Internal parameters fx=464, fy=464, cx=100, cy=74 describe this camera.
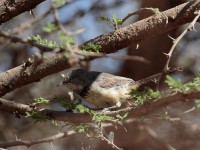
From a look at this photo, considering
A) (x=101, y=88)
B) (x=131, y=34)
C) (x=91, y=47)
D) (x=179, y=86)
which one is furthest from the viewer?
(x=101, y=88)

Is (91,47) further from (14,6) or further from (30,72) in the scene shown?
(14,6)

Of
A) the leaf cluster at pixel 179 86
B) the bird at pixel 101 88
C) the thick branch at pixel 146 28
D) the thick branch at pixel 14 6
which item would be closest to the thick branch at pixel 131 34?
the thick branch at pixel 146 28

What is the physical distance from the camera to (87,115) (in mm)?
3199

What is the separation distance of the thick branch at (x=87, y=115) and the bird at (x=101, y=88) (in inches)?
37.0

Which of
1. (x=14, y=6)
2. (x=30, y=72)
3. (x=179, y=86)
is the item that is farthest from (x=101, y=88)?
(x=179, y=86)

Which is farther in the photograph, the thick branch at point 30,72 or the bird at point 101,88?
the bird at point 101,88

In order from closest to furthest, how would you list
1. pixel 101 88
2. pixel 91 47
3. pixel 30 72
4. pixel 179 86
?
pixel 179 86 → pixel 91 47 → pixel 30 72 → pixel 101 88

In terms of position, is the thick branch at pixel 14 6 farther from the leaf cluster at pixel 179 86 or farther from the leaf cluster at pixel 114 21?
the leaf cluster at pixel 179 86

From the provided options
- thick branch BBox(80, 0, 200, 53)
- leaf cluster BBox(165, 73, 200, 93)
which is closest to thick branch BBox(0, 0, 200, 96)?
thick branch BBox(80, 0, 200, 53)

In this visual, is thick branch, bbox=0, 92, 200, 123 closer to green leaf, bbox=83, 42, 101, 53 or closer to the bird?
green leaf, bbox=83, 42, 101, 53

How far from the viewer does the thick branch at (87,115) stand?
2.52 metres

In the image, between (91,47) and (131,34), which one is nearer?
(91,47)

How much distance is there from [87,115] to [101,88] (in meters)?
1.21

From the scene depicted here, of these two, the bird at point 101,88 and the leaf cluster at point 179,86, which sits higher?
the leaf cluster at point 179,86
